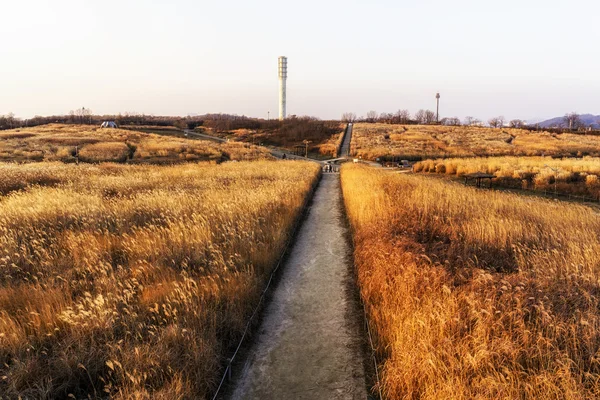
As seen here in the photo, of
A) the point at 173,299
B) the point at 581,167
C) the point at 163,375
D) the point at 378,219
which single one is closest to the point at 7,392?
the point at 163,375

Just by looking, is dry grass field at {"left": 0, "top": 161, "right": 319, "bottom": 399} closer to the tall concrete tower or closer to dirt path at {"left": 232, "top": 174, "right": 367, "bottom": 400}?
dirt path at {"left": 232, "top": 174, "right": 367, "bottom": 400}

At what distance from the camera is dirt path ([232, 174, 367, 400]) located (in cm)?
419

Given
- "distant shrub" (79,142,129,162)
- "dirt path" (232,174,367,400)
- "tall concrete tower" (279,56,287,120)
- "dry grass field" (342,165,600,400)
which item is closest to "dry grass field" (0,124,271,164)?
"distant shrub" (79,142,129,162)

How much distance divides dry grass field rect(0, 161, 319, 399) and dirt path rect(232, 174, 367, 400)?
0.50m

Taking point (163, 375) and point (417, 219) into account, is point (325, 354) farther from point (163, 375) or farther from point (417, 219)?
point (417, 219)

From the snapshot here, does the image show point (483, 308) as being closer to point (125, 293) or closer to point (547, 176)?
point (125, 293)

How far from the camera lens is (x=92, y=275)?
6.34 m

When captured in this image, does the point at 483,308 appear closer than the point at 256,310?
Yes

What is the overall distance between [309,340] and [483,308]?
2481 millimetres

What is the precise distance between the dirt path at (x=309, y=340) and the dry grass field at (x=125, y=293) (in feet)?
1.63

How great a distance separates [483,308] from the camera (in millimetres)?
4375

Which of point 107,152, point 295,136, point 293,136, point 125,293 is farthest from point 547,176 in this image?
point 293,136

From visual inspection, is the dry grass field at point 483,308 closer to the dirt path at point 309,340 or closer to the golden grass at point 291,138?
the dirt path at point 309,340

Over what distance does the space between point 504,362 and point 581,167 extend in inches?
1220
